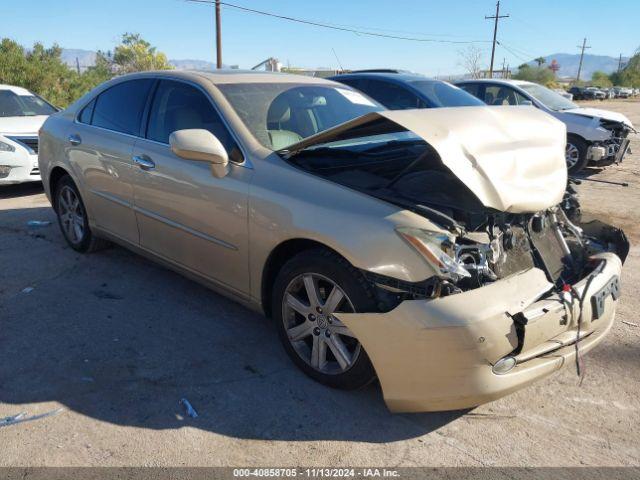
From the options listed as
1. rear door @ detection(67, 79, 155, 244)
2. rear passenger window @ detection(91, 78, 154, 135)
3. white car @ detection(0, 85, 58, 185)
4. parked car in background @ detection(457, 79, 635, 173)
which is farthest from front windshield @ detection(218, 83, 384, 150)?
parked car in background @ detection(457, 79, 635, 173)

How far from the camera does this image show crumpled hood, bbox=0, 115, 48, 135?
8.09m

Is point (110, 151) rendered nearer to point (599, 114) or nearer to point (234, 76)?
point (234, 76)

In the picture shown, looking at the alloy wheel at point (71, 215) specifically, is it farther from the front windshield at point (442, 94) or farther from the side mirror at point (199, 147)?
the front windshield at point (442, 94)

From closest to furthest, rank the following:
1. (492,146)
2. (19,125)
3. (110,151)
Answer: (492,146) < (110,151) < (19,125)

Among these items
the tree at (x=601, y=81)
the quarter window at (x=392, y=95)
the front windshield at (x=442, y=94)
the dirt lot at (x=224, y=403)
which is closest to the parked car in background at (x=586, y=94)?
the tree at (x=601, y=81)

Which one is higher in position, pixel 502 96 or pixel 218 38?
pixel 218 38

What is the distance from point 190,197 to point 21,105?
745 centimetres

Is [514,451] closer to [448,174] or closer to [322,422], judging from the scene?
[322,422]

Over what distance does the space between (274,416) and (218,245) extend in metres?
1.17

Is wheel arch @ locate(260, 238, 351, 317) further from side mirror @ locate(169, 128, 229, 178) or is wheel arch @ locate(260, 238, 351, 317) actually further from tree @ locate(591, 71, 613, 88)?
tree @ locate(591, 71, 613, 88)

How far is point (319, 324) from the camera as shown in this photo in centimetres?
292

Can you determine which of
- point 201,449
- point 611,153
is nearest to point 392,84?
point 611,153

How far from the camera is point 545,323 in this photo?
2496 millimetres

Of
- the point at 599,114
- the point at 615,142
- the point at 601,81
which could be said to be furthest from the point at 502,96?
the point at 601,81
